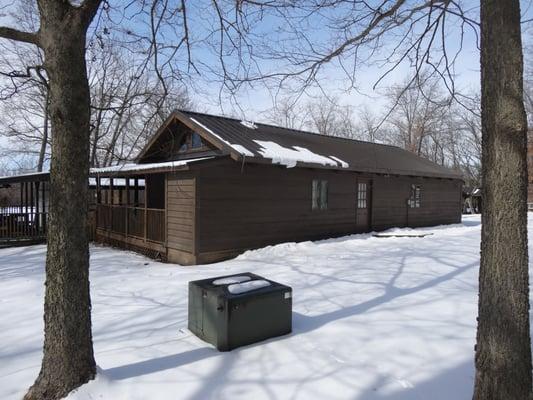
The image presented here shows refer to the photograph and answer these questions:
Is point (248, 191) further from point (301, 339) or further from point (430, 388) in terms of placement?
point (430, 388)

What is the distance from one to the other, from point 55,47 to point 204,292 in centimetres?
265

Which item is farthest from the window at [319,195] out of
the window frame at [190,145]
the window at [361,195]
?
the window frame at [190,145]

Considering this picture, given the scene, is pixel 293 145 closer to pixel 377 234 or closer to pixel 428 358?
pixel 377 234

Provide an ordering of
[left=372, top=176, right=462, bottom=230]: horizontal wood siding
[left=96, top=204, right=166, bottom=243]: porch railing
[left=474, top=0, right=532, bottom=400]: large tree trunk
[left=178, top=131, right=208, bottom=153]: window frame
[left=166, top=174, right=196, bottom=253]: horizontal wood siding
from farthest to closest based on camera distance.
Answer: [left=372, top=176, right=462, bottom=230]: horizontal wood siding → [left=178, top=131, right=208, bottom=153]: window frame → [left=96, top=204, right=166, bottom=243]: porch railing → [left=166, top=174, right=196, bottom=253]: horizontal wood siding → [left=474, top=0, right=532, bottom=400]: large tree trunk

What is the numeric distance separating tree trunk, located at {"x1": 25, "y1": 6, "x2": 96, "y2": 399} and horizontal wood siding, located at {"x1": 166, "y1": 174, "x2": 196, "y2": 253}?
21.8ft

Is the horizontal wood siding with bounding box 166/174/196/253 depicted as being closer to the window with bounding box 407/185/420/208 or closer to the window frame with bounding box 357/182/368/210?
the window frame with bounding box 357/182/368/210

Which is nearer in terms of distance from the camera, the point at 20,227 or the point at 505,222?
the point at 505,222

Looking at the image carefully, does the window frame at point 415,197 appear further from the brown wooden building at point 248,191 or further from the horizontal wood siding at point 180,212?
the horizontal wood siding at point 180,212

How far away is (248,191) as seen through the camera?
1095cm

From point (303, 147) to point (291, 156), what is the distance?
83.5 inches

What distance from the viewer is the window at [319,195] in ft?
42.1

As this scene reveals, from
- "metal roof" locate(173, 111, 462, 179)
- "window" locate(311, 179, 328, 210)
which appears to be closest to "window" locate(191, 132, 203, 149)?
"metal roof" locate(173, 111, 462, 179)

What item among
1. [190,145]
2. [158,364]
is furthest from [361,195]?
[158,364]

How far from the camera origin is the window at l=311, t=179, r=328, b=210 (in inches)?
505
